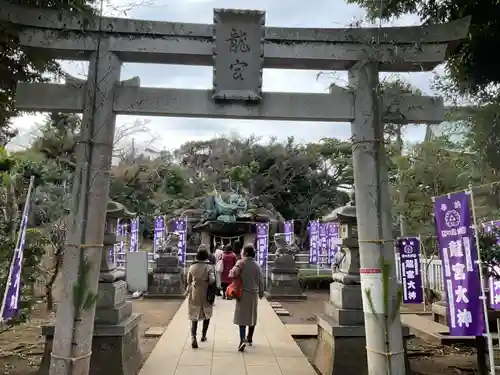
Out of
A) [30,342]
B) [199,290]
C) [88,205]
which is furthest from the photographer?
[30,342]

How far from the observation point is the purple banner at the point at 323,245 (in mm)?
17125

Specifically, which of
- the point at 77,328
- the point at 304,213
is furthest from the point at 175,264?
the point at 304,213

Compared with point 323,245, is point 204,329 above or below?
below

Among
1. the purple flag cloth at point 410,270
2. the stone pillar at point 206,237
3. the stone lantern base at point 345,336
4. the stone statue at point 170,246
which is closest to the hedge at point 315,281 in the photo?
the stone statue at point 170,246

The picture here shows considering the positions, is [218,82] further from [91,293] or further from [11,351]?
[11,351]

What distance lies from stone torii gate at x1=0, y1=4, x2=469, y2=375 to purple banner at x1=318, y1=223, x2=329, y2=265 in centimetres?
1286

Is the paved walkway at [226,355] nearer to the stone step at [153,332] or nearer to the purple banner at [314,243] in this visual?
the stone step at [153,332]

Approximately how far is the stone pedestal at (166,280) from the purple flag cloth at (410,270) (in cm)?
748

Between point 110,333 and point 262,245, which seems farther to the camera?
point 262,245

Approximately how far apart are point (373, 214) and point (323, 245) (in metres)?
13.3

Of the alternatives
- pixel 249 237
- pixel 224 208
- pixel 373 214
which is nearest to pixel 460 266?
pixel 373 214

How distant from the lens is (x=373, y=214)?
429 centimetres

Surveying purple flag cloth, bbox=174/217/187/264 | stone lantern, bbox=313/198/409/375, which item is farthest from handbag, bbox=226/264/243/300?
purple flag cloth, bbox=174/217/187/264

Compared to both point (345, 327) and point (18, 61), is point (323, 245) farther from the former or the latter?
point (18, 61)
